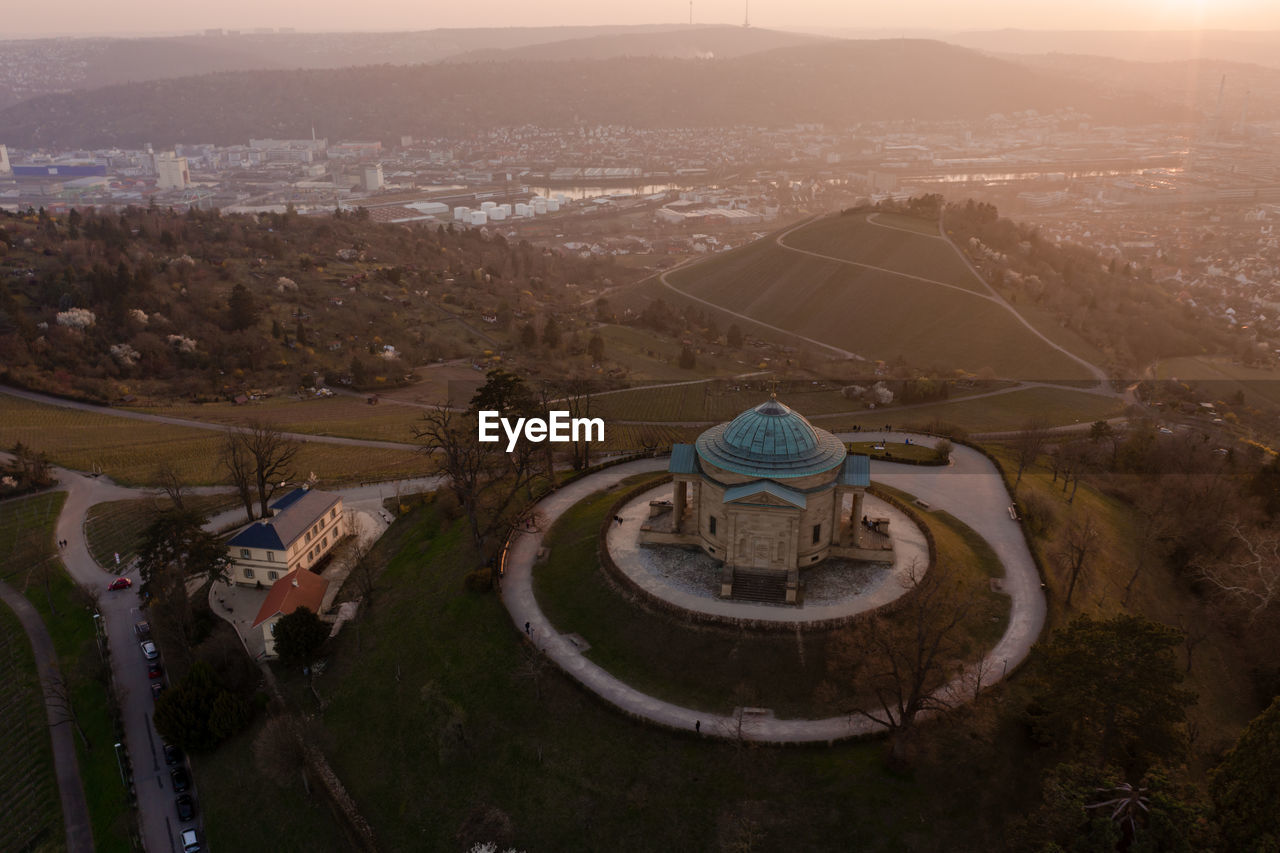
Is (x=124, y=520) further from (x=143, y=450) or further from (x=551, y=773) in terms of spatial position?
(x=551, y=773)

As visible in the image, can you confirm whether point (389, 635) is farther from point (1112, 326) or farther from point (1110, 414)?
point (1112, 326)

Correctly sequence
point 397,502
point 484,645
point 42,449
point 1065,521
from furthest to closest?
point 42,449
point 397,502
point 1065,521
point 484,645

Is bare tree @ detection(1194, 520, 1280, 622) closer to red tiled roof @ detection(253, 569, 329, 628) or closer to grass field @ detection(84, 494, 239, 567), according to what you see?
red tiled roof @ detection(253, 569, 329, 628)

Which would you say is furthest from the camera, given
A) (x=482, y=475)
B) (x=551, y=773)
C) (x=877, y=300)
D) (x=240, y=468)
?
(x=877, y=300)

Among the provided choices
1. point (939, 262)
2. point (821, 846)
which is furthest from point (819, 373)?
point (821, 846)

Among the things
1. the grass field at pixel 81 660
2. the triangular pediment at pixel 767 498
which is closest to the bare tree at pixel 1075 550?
the triangular pediment at pixel 767 498

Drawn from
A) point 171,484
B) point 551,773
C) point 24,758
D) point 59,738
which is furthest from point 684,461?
point 171,484

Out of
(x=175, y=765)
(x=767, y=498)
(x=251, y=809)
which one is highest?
(x=767, y=498)
